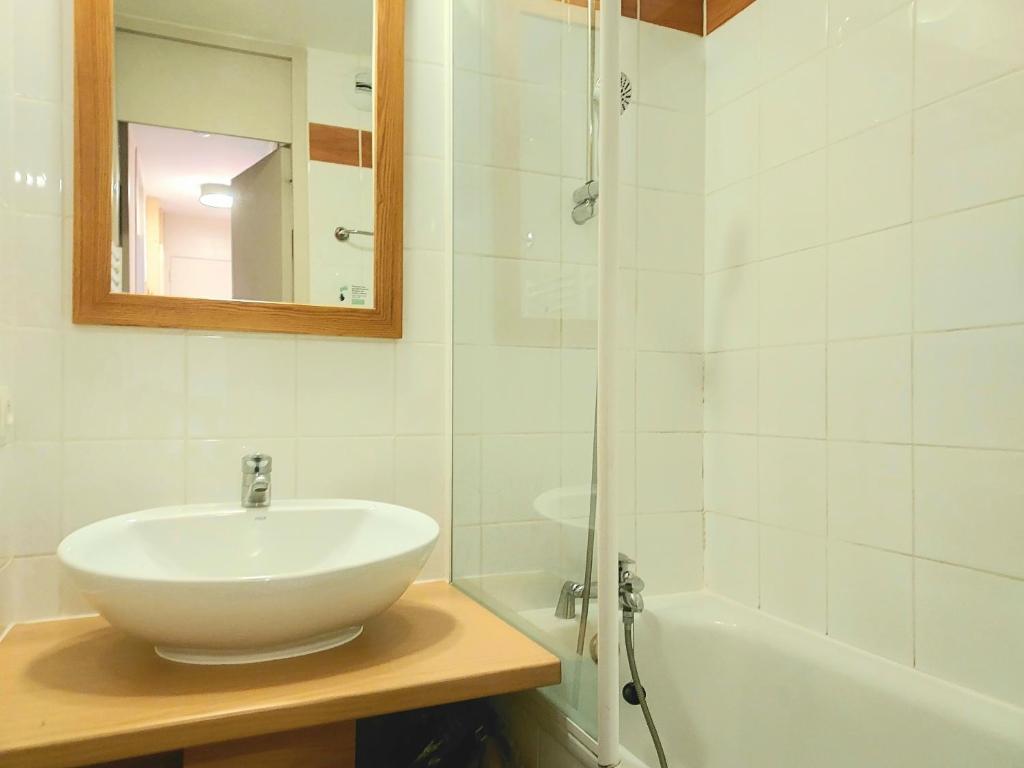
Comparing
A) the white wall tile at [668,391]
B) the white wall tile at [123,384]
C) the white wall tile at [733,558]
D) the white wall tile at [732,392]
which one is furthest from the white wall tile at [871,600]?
the white wall tile at [123,384]

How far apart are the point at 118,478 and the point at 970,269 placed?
1463mm

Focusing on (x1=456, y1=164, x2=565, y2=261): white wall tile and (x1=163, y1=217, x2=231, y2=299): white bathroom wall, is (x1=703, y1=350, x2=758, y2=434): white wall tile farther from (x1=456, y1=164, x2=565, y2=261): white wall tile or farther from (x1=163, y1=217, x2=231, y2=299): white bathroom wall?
(x1=163, y1=217, x2=231, y2=299): white bathroom wall

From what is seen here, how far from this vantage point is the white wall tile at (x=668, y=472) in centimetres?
155

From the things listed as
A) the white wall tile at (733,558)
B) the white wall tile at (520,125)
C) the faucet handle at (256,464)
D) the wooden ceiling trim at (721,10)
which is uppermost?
the wooden ceiling trim at (721,10)

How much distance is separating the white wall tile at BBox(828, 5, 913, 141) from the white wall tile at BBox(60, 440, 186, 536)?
1.40 m

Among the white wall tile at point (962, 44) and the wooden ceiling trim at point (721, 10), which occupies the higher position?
the wooden ceiling trim at point (721, 10)

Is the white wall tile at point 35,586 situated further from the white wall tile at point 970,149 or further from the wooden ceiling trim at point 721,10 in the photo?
the wooden ceiling trim at point 721,10

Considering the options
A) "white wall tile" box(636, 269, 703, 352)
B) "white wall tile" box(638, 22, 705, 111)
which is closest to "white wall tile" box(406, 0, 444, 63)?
"white wall tile" box(638, 22, 705, 111)

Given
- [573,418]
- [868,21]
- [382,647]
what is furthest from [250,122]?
[868,21]

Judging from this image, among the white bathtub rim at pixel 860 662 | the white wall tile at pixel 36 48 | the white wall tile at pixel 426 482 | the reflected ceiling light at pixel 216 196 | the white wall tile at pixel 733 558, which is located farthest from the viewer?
the white wall tile at pixel 733 558

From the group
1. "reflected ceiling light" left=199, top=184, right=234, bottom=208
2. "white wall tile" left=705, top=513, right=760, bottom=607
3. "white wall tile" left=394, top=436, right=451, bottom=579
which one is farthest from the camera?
"white wall tile" left=705, top=513, right=760, bottom=607

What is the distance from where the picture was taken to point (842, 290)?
125 centimetres

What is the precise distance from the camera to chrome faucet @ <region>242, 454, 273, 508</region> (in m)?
1.08

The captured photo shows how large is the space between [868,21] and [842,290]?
0.51m
